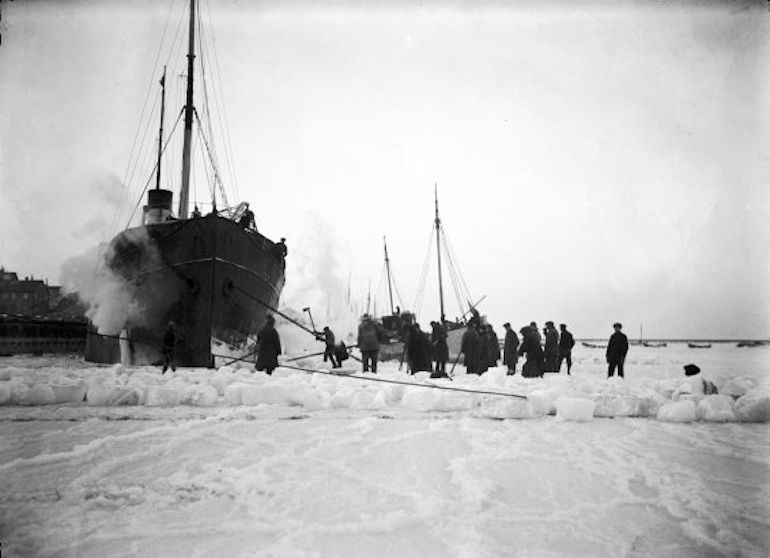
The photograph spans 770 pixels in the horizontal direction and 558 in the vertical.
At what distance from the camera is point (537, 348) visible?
11.6 m

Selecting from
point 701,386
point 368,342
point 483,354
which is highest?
point 368,342

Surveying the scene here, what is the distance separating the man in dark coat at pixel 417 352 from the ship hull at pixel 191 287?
4619 mm

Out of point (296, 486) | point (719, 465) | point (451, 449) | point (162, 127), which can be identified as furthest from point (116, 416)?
point (162, 127)

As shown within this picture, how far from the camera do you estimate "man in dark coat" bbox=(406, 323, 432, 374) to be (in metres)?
11.5

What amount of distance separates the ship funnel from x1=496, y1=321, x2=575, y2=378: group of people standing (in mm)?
15634

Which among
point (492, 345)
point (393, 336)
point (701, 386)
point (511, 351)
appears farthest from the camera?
point (393, 336)

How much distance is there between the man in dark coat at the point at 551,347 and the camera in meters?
12.7

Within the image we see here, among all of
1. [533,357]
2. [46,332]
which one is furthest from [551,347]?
[46,332]

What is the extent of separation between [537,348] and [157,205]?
57.2 ft

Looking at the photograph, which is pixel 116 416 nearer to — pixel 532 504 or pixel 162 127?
pixel 532 504

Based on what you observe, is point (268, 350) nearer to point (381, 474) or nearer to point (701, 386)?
point (381, 474)

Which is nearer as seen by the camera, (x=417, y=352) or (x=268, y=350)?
(x=268, y=350)

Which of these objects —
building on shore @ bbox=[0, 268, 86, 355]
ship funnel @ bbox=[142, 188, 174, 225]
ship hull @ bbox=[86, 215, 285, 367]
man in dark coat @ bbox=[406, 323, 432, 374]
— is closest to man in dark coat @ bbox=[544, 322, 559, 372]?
man in dark coat @ bbox=[406, 323, 432, 374]

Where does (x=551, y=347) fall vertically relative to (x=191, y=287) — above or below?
below
